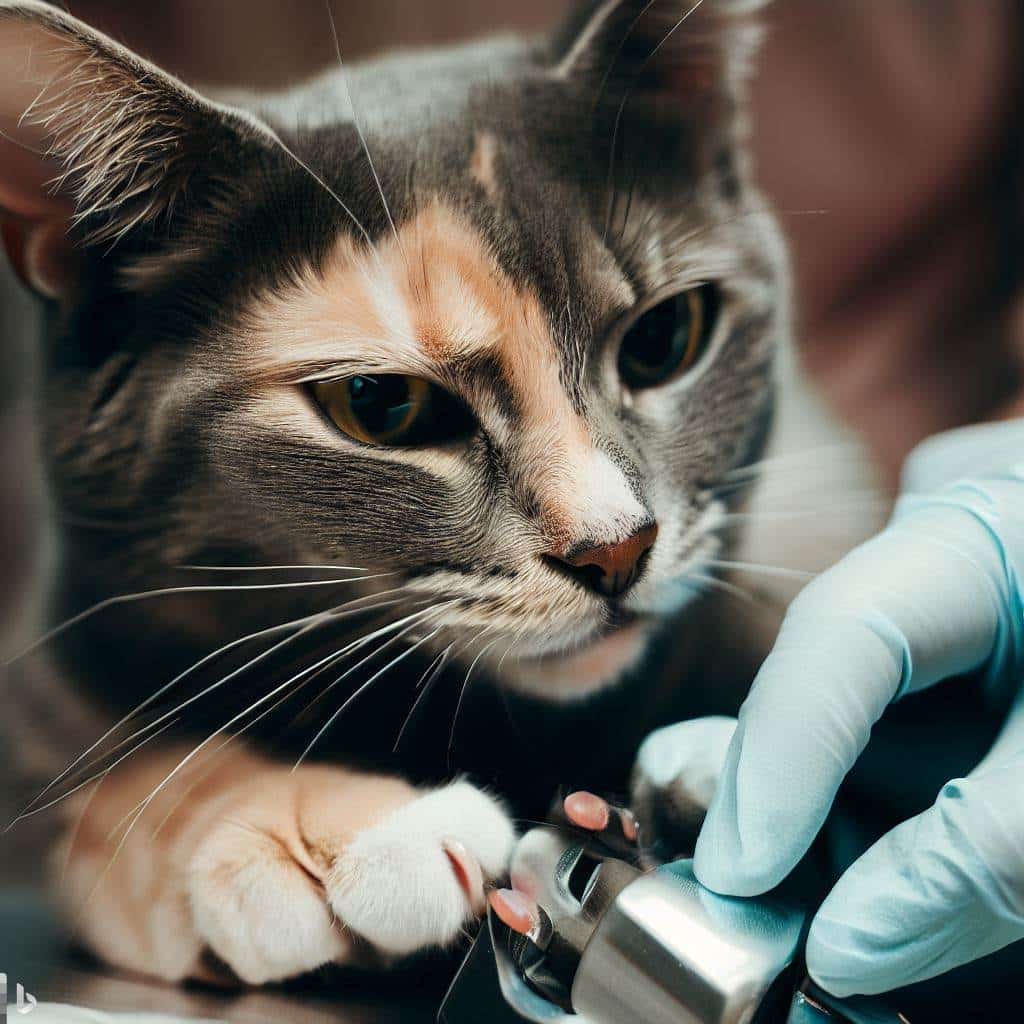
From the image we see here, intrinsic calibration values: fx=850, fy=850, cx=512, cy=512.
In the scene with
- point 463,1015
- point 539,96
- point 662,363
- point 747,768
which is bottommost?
point 463,1015

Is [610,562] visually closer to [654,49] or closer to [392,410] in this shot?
[392,410]

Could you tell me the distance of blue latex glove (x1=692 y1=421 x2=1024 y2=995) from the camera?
41 cm

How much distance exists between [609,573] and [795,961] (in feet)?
0.73

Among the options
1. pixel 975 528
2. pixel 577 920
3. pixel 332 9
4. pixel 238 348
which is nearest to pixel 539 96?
pixel 332 9

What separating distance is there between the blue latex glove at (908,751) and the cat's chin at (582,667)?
95 millimetres

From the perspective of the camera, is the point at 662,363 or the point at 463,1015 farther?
the point at 662,363

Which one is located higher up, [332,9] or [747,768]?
[332,9]

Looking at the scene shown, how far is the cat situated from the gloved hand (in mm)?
94

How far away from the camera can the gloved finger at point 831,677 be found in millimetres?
443

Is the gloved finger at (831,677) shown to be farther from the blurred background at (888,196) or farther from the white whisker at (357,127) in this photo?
the white whisker at (357,127)

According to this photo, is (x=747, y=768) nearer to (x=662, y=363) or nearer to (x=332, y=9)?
(x=662, y=363)

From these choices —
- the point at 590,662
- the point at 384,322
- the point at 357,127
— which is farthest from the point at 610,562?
the point at 357,127

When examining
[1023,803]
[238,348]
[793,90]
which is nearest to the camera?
[1023,803]

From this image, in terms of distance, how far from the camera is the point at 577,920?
44 cm
